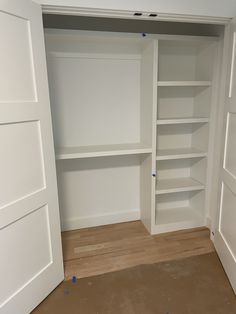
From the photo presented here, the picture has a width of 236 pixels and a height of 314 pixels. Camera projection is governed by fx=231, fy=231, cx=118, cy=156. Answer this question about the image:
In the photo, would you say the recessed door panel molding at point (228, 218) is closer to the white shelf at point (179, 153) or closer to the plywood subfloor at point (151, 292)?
the plywood subfloor at point (151, 292)

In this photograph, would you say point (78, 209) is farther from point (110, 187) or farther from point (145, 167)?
point (145, 167)

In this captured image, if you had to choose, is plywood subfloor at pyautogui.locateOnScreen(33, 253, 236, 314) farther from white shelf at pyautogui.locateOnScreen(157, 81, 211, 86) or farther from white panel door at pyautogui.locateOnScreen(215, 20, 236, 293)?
white shelf at pyautogui.locateOnScreen(157, 81, 211, 86)

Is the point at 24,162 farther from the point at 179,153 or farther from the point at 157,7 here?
the point at 179,153

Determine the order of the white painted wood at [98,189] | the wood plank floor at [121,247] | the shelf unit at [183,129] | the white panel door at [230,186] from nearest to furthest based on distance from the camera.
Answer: the white panel door at [230,186]
the wood plank floor at [121,247]
the shelf unit at [183,129]
the white painted wood at [98,189]

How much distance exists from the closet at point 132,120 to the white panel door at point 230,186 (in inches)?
18.8

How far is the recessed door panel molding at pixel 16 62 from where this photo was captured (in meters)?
1.27

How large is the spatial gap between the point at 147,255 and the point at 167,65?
193 centimetres

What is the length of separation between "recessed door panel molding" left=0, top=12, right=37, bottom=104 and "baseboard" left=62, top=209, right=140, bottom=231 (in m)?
1.59

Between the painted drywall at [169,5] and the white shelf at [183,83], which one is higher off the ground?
the painted drywall at [169,5]

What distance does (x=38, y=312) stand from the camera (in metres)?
1.60

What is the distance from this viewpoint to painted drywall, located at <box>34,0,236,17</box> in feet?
5.03

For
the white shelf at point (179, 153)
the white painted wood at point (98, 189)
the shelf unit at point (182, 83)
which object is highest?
the shelf unit at point (182, 83)

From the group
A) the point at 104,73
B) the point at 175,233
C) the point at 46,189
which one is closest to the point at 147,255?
the point at 175,233

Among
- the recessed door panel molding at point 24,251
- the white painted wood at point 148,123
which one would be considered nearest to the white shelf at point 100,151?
the white painted wood at point 148,123
